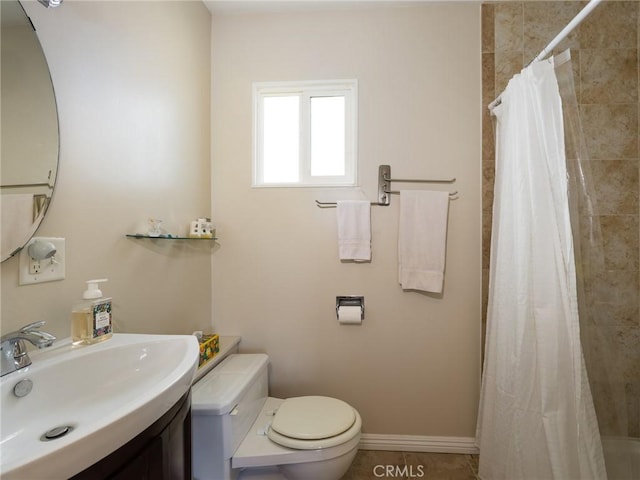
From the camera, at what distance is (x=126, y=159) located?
108 cm

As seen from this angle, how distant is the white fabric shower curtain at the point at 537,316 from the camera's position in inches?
41.4

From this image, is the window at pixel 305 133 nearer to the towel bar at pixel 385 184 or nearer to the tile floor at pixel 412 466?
the towel bar at pixel 385 184

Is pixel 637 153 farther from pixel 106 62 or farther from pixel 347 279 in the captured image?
pixel 106 62

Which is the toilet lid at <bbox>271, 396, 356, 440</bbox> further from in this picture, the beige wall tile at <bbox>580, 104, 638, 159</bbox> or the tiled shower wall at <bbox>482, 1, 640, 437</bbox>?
the beige wall tile at <bbox>580, 104, 638, 159</bbox>

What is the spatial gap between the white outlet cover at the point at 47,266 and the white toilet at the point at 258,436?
0.65m

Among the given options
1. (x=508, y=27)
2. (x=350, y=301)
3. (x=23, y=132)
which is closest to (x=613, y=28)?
(x=508, y=27)

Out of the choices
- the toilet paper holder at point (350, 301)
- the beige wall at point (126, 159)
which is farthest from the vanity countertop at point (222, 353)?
the toilet paper holder at point (350, 301)

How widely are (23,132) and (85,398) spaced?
0.70m

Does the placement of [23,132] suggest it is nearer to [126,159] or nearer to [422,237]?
[126,159]

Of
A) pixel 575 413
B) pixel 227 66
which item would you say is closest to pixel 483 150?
pixel 575 413

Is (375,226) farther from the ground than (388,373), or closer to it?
farther from the ground

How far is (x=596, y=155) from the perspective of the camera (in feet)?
4.24

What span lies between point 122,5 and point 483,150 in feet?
5.83

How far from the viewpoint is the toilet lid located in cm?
117
